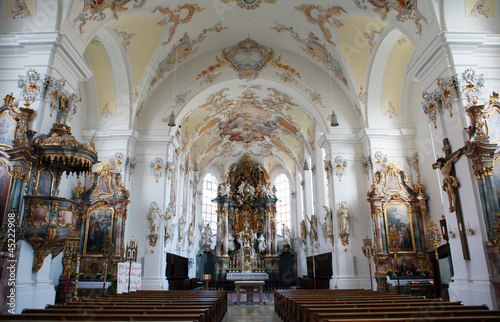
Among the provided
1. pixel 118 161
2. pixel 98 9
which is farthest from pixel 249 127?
pixel 98 9

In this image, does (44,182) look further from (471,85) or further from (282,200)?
(282,200)

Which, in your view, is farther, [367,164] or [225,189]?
[225,189]

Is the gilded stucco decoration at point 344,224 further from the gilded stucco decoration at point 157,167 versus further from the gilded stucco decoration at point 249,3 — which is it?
the gilded stucco decoration at point 249,3

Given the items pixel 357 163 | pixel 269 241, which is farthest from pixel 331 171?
A: pixel 269 241

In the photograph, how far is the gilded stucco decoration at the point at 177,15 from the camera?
1125 cm

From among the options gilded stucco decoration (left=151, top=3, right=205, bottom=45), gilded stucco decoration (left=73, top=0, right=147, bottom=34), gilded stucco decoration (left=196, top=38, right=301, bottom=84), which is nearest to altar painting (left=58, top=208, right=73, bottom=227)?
gilded stucco decoration (left=73, top=0, right=147, bottom=34)

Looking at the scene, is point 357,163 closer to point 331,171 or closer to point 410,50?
point 331,171

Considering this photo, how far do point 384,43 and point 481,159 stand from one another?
238 inches

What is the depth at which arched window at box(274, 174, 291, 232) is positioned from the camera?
27125mm

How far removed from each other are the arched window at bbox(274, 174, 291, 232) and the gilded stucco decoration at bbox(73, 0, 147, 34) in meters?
19.3

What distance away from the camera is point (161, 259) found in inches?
494

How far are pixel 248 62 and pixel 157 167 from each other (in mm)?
5216

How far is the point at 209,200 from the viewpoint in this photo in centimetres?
2728

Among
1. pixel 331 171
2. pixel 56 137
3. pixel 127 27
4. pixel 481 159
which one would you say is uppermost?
pixel 127 27
